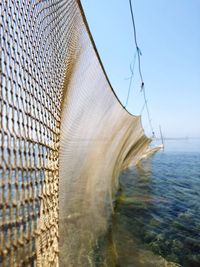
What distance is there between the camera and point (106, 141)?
6.38 metres

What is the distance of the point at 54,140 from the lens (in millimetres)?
2693

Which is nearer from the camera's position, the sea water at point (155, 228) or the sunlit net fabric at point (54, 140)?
the sunlit net fabric at point (54, 140)

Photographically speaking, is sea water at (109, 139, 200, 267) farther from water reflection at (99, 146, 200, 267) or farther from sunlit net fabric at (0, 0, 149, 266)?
sunlit net fabric at (0, 0, 149, 266)

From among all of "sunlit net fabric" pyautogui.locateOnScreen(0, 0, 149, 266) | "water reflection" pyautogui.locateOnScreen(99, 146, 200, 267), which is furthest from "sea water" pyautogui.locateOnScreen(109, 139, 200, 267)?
"sunlit net fabric" pyautogui.locateOnScreen(0, 0, 149, 266)

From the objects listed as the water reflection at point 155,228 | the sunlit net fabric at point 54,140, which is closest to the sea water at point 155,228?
the water reflection at point 155,228

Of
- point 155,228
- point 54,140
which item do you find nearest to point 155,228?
point 155,228

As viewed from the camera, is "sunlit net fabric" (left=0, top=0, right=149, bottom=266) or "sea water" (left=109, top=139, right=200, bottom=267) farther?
"sea water" (left=109, top=139, right=200, bottom=267)

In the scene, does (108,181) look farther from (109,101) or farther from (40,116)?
(40,116)

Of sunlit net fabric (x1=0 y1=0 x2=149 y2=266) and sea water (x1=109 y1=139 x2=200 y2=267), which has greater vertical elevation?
sunlit net fabric (x1=0 y1=0 x2=149 y2=266)

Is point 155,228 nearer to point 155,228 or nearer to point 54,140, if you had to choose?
point 155,228

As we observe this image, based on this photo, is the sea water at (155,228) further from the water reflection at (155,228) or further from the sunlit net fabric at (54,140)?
the sunlit net fabric at (54,140)

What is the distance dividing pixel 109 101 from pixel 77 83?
1.87 m

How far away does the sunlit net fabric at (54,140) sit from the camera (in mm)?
1623

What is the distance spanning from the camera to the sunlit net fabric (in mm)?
1623
